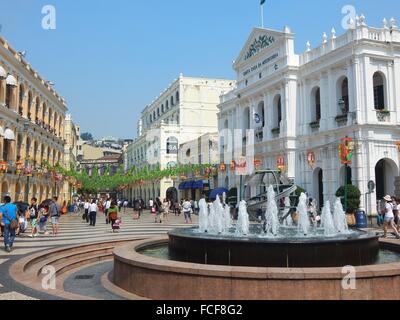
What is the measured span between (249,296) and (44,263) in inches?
245

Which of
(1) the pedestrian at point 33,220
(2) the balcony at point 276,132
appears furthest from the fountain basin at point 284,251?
(2) the balcony at point 276,132

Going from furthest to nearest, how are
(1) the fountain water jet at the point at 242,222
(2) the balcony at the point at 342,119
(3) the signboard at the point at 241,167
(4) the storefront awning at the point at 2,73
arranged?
(3) the signboard at the point at 241,167 < (2) the balcony at the point at 342,119 < (4) the storefront awning at the point at 2,73 < (1) the fountain water jet at the point at 242,222

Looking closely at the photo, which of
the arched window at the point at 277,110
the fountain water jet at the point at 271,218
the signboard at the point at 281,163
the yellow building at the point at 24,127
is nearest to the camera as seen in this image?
the fountain water jet at the point at 271,218

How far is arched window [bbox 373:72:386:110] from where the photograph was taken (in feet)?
94.6

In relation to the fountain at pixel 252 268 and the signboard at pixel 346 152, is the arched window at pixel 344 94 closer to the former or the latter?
the signboard at pixel 346 152

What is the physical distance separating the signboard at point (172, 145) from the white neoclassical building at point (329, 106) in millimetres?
20921

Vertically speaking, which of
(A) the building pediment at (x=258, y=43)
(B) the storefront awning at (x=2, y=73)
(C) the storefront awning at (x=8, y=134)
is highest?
(A) the building pediment at (x=258, y=43)

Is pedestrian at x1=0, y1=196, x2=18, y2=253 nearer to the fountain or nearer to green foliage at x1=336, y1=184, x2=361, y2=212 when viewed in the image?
the fountain

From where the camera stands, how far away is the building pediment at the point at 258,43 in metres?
35.3

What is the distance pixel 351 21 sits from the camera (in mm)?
27516

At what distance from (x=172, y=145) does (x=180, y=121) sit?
389 centimetres

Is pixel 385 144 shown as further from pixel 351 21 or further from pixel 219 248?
pixel 219 248
